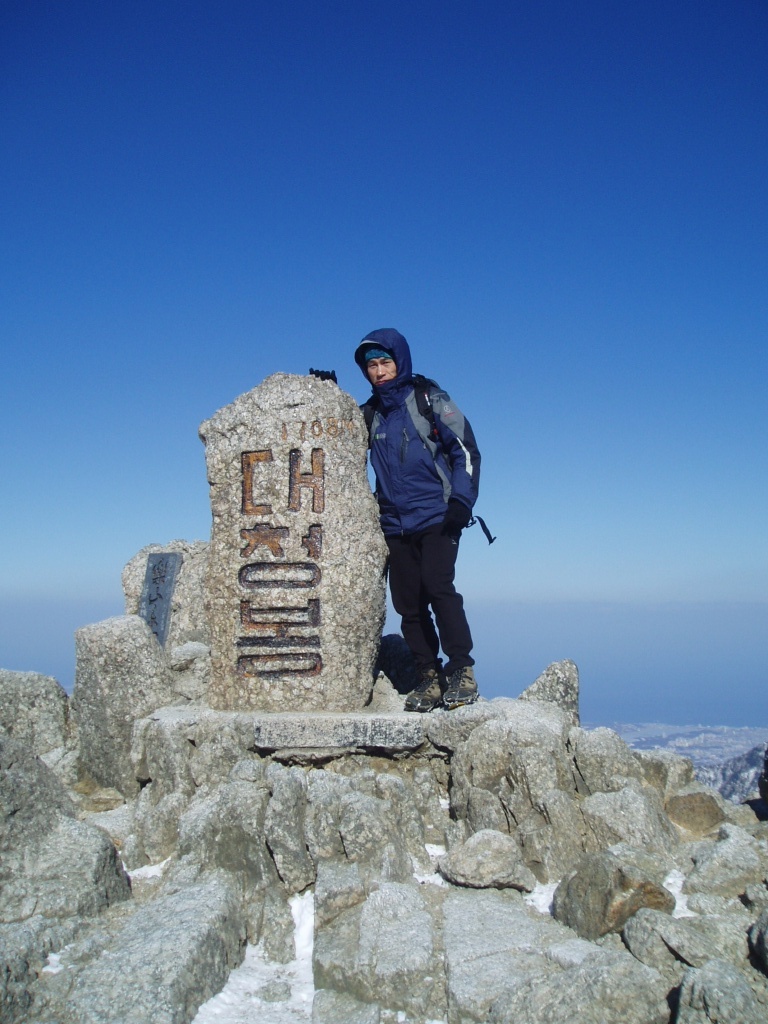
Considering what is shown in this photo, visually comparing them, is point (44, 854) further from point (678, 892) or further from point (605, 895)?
point (678, 892)

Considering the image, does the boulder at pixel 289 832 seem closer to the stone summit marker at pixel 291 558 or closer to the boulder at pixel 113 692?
the stone summit marker at pixel 291 558

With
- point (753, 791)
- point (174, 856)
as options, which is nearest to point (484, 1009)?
point (174, 856)

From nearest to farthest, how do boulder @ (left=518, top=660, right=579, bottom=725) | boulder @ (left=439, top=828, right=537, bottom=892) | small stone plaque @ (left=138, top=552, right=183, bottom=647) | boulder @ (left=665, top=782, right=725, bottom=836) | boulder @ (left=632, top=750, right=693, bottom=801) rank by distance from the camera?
boulder @ (left=439, top=828, right=537, bottom=892) < boulder @ (left=665, top=782, right=725, bottom=836) < boulder @ (left=632, top=750, right=693, bottom=801) < boulder @ (left=518, top=660, right=579, bottom=725) < small stone plaque @ (left=138, top=552, right=183, bottom=647)

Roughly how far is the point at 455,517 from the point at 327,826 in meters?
2.65

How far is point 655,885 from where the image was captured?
4660mm

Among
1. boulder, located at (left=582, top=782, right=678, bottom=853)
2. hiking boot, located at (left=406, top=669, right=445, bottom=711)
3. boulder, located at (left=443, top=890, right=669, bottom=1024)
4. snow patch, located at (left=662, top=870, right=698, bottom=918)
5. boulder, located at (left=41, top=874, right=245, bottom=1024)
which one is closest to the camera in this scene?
boulder, located at (left=443, top=890, right=669, bottom=1024)

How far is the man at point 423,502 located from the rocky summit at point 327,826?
336mm

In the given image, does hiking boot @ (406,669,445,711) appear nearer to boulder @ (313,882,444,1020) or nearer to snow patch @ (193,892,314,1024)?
boulder @ (313,882,444,1020)

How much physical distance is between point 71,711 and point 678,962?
17.4 ft

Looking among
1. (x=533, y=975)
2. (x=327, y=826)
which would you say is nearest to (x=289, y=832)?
(x=327, y=826)

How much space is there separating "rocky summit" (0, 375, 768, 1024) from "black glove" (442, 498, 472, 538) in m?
0.67

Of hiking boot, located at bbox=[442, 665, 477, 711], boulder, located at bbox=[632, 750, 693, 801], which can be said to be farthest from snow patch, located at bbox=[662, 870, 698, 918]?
hiking boot, located at bbox=[442, 665, 477, 711]

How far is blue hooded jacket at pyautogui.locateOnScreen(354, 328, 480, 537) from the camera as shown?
702 centimetres

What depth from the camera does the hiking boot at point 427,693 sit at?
6922mm
